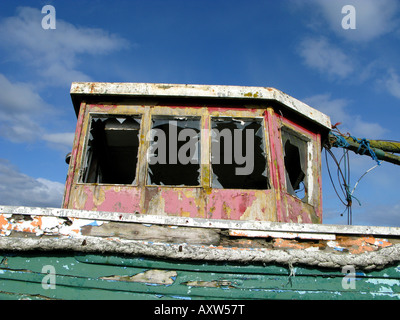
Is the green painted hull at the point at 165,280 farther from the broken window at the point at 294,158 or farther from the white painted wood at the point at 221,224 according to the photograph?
the broken window at the point at 294,158

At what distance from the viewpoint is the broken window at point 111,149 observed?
4809 millimetres

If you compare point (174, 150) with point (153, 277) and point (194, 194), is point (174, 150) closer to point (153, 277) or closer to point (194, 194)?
point (194, 194)

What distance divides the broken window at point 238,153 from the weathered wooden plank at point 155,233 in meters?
1.05

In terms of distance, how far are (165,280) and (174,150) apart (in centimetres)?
434

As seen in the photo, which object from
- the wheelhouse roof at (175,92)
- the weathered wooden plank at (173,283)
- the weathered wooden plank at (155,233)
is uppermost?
the wheelhouse roof at (175,92)

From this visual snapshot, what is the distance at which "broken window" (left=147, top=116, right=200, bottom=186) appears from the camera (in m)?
4.74

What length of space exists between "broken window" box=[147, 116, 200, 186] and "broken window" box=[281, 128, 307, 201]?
1.28 meters

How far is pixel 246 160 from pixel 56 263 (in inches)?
191

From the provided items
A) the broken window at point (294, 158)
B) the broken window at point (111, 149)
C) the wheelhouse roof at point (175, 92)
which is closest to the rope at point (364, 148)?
the broken window at point (294, 158)

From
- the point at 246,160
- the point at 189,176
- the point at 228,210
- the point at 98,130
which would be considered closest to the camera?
the point at 228,210

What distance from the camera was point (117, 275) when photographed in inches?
125
